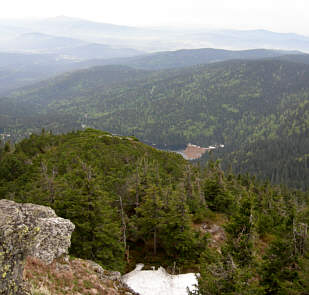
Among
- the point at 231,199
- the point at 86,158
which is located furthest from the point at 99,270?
the point at 86,158

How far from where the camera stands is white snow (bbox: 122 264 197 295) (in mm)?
28281

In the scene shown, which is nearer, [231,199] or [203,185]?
[231,199]

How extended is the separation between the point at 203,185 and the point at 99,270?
35947 mm

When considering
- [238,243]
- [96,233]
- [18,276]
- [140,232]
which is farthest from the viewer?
[140,232]

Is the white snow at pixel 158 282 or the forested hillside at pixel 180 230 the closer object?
the forested hillside at pixel 180 230

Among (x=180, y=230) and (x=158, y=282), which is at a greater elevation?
(x=180, y=230)

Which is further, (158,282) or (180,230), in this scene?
(180,230)

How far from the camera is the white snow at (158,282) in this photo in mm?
28281

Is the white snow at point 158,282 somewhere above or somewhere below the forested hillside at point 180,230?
below

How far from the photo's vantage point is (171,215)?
3112 centimetres

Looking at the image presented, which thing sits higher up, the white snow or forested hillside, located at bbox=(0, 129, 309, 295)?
forested hillside, located at bbox=(0, 129, 309, 295)

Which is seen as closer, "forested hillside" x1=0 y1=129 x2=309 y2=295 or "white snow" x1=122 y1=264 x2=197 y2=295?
"forested hillside" x1=0 y1=129 x2=309 y2=295

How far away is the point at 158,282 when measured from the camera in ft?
96.7

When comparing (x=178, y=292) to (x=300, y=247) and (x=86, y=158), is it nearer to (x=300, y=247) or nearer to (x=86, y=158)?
(x=300, y=247)
